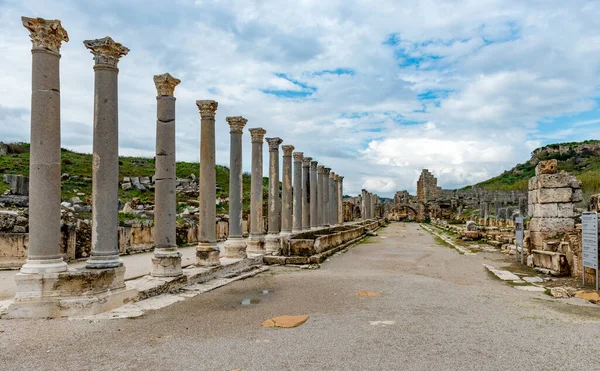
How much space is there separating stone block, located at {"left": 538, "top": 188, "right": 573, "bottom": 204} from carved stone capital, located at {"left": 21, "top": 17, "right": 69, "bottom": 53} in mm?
15178

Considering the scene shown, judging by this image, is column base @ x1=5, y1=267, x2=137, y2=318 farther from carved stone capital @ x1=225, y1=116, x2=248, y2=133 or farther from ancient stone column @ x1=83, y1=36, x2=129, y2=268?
carved stone capital @ x1=225, y1=116, x2=248, y2=133

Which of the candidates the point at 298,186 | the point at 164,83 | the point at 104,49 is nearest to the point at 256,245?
the point at 298,186

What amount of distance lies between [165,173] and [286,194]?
358 inches

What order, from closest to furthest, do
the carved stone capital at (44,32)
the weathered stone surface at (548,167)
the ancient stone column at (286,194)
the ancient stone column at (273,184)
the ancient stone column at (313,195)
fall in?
the carved stone capital at (44,32) → the weathered stone surface at (548,167) → the ancient stone column at (273,184) → the ancient stone column at (286,194) → the ancient stone column at (313,195)

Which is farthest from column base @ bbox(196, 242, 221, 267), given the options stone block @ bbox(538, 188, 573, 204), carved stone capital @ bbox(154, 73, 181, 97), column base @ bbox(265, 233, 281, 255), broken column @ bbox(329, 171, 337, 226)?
broken column @ bbox(329, 171, 337, 226)

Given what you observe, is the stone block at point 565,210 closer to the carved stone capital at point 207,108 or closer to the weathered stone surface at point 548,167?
the weathered stone surface at point 548,167

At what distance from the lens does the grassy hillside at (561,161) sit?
2746 inches

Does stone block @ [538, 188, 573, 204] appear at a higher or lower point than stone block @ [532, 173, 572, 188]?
lower

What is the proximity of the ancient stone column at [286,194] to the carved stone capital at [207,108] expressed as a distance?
6.86m

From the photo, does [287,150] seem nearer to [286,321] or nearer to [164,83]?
[164,83]

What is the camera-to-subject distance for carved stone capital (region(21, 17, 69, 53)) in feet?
23.3

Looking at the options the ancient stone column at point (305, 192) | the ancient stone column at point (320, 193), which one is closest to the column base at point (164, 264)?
the ancient stone column at point (305, 192)

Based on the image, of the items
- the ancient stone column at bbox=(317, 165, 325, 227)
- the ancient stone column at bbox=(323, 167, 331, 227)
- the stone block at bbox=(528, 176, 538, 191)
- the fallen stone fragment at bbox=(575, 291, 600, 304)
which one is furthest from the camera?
the ancient stone column at bbox=(323, 167, 331, 227)

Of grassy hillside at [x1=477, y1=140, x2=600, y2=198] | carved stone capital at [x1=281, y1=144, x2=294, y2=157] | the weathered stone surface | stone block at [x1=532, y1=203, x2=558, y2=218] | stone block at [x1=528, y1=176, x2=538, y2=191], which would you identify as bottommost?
stone block at [x1=532, y1=203, x2=558, y2=218]
